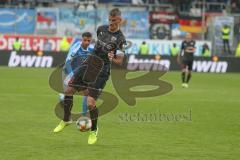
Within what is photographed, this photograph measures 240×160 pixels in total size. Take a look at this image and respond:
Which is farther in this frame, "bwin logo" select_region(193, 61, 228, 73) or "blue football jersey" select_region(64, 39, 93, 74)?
"bwin logo" select_region(193, 61, 228, 73)

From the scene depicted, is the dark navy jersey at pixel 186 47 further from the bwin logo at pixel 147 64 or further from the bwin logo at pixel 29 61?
the bwin logo at pixel 29 61

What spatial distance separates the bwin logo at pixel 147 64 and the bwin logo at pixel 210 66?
176 cm

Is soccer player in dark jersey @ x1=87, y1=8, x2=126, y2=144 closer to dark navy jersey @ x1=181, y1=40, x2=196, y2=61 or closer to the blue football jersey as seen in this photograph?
the blue football jersey

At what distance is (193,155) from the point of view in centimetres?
1044

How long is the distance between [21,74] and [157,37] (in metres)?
14.2

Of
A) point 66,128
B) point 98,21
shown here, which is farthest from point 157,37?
point 66,128

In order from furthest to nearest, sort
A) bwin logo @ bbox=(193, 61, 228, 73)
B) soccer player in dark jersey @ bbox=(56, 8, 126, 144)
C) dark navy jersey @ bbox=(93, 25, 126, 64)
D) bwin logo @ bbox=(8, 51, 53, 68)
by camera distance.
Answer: bwin logo @ bbox=(193, 61, 228, 73), bwin logo @ bbox=(8, 51, 53, 68), dark navy jersey @ bbox=(93, 25, 126, 64), soccer player in dark jersey @ bbox=(56, 8, 126, 144)

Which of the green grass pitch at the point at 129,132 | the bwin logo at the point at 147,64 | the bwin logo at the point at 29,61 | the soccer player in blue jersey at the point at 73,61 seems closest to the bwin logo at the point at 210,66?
the bwin logo at the point at 147,64

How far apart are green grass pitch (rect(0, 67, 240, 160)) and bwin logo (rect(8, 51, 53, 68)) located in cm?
1532

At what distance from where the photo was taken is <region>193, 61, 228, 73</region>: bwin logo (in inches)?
1515

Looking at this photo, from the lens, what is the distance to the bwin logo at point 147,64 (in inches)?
1446

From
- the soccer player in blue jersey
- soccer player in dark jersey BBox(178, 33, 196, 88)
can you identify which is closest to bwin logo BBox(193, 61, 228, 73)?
soccer player in dark jersey BBox(178, 33, 196, 88)

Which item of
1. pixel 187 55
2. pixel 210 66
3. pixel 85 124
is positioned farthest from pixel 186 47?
pixel 85 124

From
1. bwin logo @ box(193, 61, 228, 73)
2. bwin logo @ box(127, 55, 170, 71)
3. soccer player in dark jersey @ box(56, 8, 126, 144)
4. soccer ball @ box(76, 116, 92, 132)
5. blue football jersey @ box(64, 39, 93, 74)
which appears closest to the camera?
soccer player in dark jersey @ box(56, 8, 126, 144)
